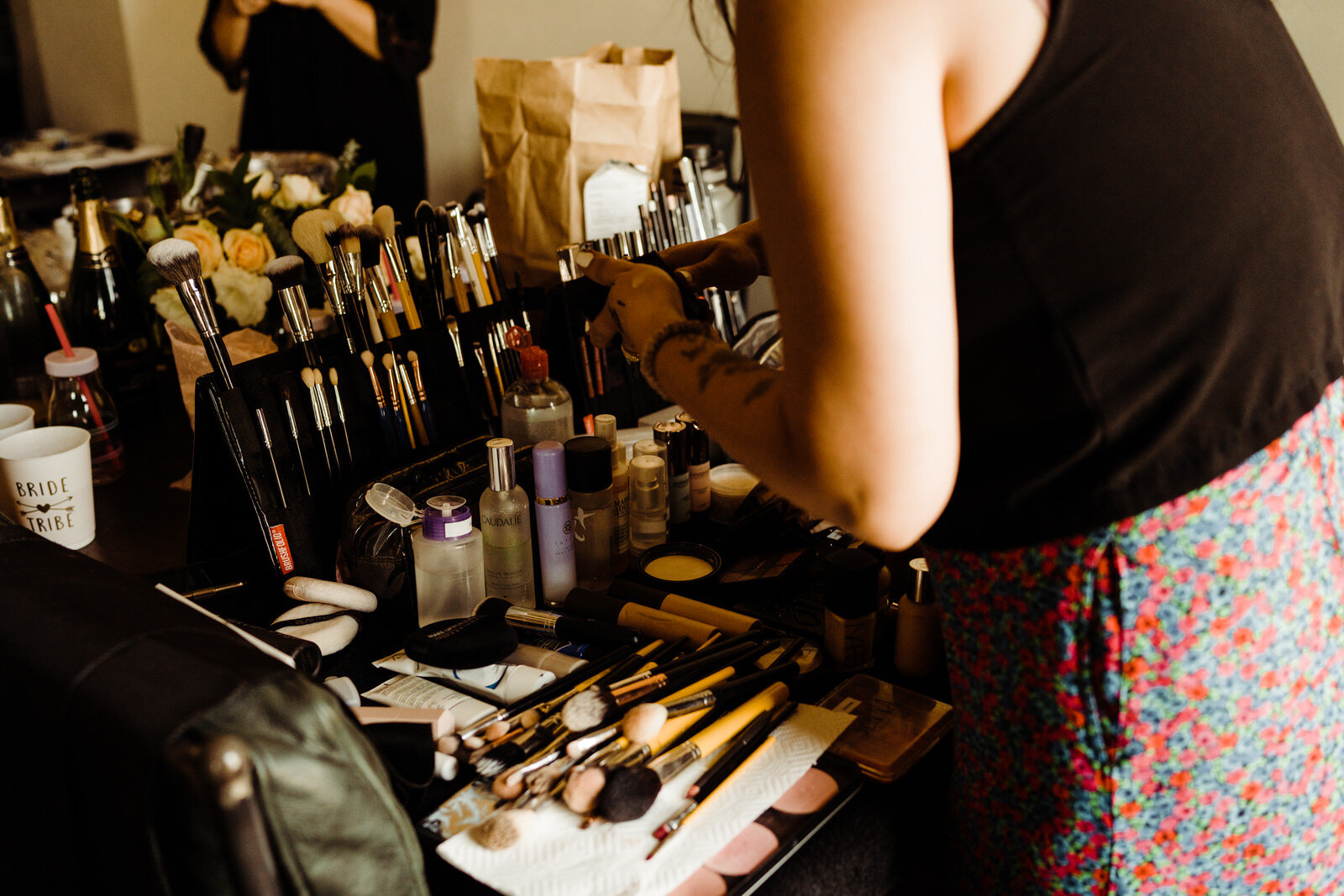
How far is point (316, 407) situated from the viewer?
875 mm

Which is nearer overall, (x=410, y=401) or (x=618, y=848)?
(x=618, y=848)

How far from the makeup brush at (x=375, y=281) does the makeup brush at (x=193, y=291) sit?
160 mm

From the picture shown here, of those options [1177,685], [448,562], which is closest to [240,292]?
[448,562]

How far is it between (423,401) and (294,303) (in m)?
0.15

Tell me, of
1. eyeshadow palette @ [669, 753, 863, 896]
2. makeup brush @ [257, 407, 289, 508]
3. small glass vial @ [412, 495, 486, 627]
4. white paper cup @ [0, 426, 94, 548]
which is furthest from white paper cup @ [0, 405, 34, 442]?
eyeshadow palette @ [669, 753, 863, 896]

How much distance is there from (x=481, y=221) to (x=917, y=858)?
0.75m

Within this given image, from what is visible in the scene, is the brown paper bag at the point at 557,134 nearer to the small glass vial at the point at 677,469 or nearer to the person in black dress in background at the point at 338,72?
the small glass vial at the point at 677,469

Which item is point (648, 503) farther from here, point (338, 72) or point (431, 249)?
point (338, 72)

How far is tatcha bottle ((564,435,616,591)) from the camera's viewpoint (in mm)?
876

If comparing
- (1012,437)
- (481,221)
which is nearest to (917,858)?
(1012,437)

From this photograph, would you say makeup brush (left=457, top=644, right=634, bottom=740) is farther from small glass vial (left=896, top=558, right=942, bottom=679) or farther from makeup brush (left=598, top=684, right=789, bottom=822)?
small glass vial (left=896, top=558, right=942, bottom=679)

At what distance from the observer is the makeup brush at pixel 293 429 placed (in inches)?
33.7

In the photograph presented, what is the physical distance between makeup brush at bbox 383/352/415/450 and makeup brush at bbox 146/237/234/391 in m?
0.14

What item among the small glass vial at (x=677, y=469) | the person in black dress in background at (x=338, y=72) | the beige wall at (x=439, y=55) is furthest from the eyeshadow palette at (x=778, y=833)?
the person in black dress in background at (x=338, y=72)
